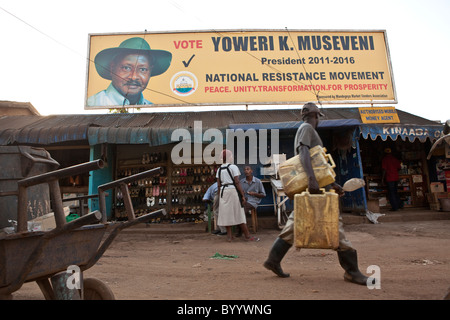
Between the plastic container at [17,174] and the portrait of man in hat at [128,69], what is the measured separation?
824 cm

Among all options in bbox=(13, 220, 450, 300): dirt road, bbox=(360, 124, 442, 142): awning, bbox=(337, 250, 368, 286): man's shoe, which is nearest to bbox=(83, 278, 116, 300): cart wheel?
bbox=(13, 220, 450, 300): dirt road

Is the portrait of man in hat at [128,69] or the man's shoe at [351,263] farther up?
the portrait of man in hat at [128,69]

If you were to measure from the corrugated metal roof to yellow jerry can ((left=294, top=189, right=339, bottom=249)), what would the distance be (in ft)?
16.9

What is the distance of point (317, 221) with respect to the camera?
289 cm

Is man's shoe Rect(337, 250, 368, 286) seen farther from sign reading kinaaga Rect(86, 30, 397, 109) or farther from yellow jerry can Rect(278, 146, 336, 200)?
sign reading kinaaga Rect(86, 30, 397, 109)

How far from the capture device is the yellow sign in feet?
27.6

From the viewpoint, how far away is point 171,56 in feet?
35.9

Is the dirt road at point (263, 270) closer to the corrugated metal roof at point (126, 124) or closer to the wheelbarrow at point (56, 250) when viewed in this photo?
the wheelbarrow at point (56, 250)

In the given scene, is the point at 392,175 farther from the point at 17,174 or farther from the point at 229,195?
the point at 17,174

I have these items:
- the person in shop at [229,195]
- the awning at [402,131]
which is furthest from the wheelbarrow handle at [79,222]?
the awning at [402,131]

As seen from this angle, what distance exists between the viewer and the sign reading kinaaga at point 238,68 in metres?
10.5
